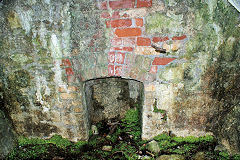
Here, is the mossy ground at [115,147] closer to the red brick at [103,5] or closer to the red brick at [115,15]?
the red brick at [115,15]

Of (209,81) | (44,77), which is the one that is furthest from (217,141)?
(44,77)

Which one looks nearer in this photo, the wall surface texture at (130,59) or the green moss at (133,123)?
the wall surface texture at (130,59)

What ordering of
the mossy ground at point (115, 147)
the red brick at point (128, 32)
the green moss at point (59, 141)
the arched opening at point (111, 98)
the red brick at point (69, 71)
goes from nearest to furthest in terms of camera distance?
1. the red brick at point (128, 32)
2. the red brick at point (69, 71)
3. the mossy ground at point (115, 147)
4. the green moss at point (59, 141)
5. the arched opening at point (111, 98)

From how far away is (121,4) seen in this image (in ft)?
5.51

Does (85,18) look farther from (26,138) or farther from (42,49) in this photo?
(26,138)

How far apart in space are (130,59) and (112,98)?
1.10 metres

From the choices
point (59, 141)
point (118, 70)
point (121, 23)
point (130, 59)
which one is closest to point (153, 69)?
point (130, 59)

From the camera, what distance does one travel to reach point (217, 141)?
2172mm

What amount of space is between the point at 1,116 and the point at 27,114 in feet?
1.08

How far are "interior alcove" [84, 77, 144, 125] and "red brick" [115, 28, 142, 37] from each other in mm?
972

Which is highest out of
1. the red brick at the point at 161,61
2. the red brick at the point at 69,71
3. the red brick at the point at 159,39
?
the red brick at the point at 159,39

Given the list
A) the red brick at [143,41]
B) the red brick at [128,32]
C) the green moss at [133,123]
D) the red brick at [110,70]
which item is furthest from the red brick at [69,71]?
the green moss at [133,123]

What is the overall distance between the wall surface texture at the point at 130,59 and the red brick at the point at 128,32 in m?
0.01

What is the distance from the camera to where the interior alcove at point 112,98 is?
2.64 meters
